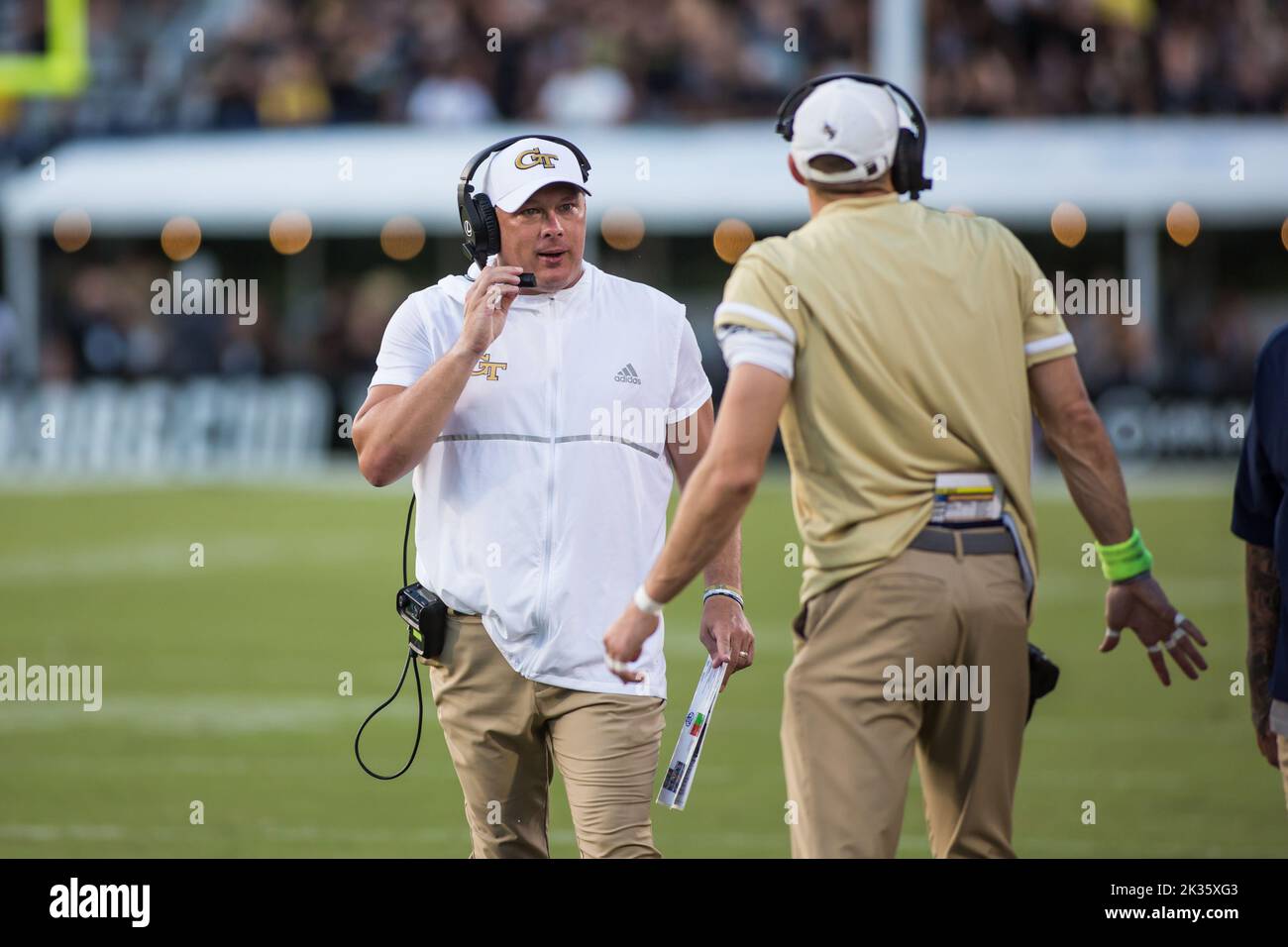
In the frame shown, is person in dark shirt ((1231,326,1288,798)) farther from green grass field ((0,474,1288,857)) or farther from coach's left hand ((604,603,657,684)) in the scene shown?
green grass field ((0,474,1288,857))

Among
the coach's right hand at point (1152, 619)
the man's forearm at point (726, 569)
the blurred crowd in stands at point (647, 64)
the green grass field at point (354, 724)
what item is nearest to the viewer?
the coach's right hand at point (1152, 619)

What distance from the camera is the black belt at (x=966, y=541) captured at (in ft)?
13.6

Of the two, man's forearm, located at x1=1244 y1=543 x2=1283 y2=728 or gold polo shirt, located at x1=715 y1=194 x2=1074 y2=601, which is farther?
man's forearm, located at x1=1244 y1=543 x2=1283 y2=728

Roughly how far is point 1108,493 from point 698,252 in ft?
82.3

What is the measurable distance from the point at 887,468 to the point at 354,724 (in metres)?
6.72

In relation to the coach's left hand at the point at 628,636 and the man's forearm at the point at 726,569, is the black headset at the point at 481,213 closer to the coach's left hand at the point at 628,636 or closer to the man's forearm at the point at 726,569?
the man's forearm at the point at 726,569

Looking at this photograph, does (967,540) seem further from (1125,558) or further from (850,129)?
(850,129)

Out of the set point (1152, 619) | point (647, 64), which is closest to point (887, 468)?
point (1152, 619)

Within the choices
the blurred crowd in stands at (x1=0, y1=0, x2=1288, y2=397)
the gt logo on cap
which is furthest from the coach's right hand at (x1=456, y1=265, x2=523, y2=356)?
the blurred crowd in stands at (x1=0, y1=0, x2=1288, y2=397)

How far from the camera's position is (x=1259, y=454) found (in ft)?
14.8

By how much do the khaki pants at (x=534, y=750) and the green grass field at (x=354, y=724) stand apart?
8.40 ft

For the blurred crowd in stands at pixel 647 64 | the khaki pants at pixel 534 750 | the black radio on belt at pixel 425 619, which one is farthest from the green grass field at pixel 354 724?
the blurred crowd in stands at pixel 647 64

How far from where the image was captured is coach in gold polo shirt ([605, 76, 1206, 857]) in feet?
13.4
